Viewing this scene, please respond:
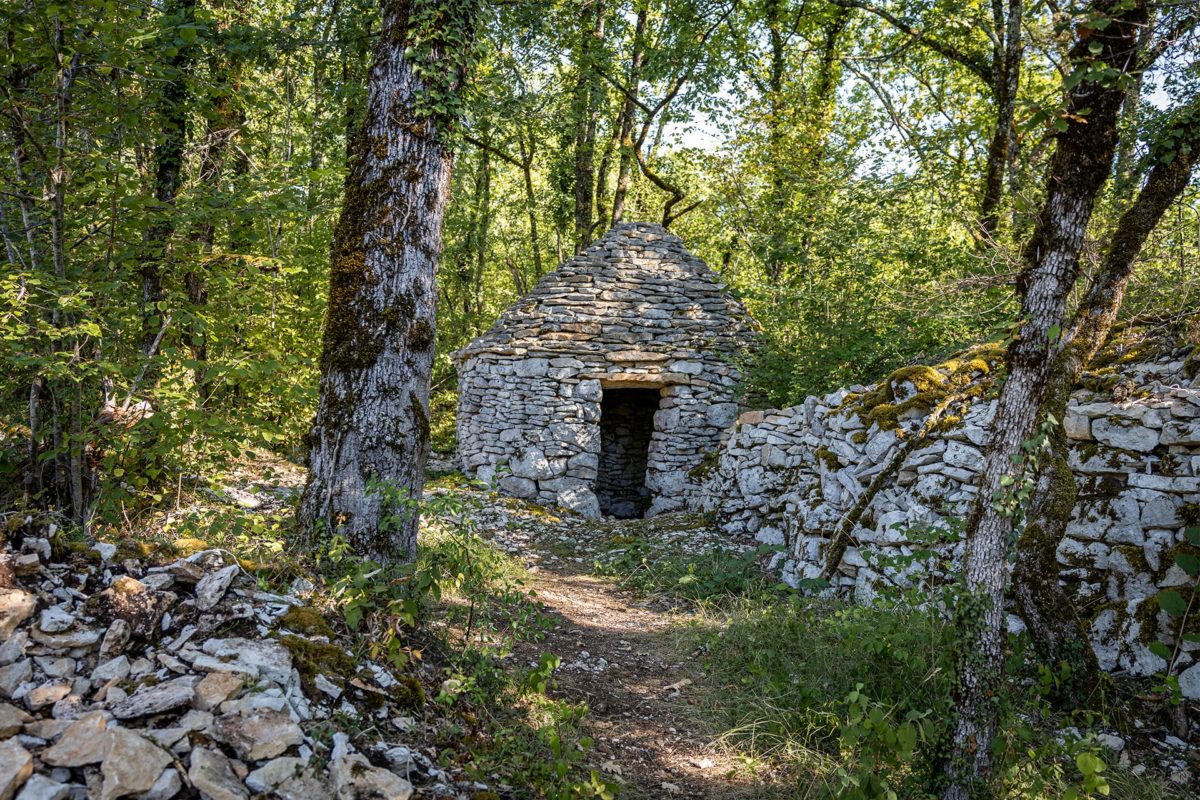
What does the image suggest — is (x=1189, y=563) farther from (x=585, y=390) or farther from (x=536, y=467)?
(x=536, y=467)

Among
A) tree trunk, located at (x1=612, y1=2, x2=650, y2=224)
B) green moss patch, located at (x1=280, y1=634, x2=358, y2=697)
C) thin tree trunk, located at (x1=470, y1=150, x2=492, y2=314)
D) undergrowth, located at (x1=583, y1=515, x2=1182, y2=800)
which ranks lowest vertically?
undergrowth, located at (x1=583, y1=515, x2=1182, y2=800)

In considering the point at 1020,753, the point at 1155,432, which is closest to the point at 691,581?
the point at 1020,753

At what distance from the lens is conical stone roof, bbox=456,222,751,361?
366 inches

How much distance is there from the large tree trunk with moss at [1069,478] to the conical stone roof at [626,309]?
5419 millimetres

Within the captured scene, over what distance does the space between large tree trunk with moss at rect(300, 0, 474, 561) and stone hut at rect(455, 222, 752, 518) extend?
568cm

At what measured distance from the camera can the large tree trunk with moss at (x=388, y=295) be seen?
10.9 ft

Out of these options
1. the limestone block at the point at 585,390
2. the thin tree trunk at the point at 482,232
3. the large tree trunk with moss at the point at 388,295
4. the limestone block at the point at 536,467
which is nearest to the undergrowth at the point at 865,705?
the large tree trunk with moss at the point at 388,295

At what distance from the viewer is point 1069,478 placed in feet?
12.6

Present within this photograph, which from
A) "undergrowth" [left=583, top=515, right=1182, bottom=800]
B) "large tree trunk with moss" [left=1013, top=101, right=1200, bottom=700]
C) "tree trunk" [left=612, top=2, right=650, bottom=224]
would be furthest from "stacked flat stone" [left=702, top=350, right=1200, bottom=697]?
"tree trunk" [left=612, top=2, right=650, bottom=224]

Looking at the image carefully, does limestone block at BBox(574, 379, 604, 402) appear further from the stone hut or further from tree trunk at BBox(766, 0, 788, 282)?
tree trunk at BBox(766, 0, 788, 282)

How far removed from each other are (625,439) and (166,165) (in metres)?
7.27

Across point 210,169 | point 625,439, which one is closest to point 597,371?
point 625,439

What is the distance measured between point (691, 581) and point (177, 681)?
4060 millimetres

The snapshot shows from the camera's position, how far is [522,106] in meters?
4.72
